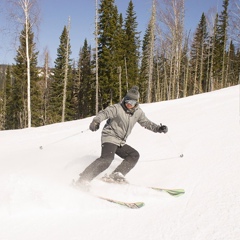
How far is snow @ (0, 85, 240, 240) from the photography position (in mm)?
2809

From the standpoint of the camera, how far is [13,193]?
3199mm

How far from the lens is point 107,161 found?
386cm

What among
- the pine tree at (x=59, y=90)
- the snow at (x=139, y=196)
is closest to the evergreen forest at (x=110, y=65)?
the pine tree at (x=59, y=90)

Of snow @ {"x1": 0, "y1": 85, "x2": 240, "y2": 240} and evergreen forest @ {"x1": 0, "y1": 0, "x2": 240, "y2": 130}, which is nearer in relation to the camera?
snow @ {"x1": 0, "y1": 85, "x2": 240, "y2": 240}

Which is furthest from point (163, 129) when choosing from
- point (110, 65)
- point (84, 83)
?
point (84, 83)

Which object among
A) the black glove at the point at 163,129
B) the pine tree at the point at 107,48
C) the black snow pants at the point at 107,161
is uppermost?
the pine tree at the point at 107,48

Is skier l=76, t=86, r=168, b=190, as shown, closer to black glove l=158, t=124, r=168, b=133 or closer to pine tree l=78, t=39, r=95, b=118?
black glove l=158, t=124, r=168, b=133

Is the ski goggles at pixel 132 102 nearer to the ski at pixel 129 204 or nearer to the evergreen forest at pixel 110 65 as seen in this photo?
the ski at pixel 129 204

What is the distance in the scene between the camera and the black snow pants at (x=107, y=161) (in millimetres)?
3804

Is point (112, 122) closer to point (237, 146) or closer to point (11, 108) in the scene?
point (237, 146)

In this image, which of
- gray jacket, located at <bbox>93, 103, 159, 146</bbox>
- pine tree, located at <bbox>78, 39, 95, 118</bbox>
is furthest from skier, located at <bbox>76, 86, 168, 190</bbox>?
pine tree, located at <bbox>78, 39, 95, 118</bbox>

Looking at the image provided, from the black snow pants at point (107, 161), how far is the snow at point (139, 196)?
0.27 m

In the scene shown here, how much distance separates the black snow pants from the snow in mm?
267

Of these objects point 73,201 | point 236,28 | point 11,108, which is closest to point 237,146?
point 73,201
